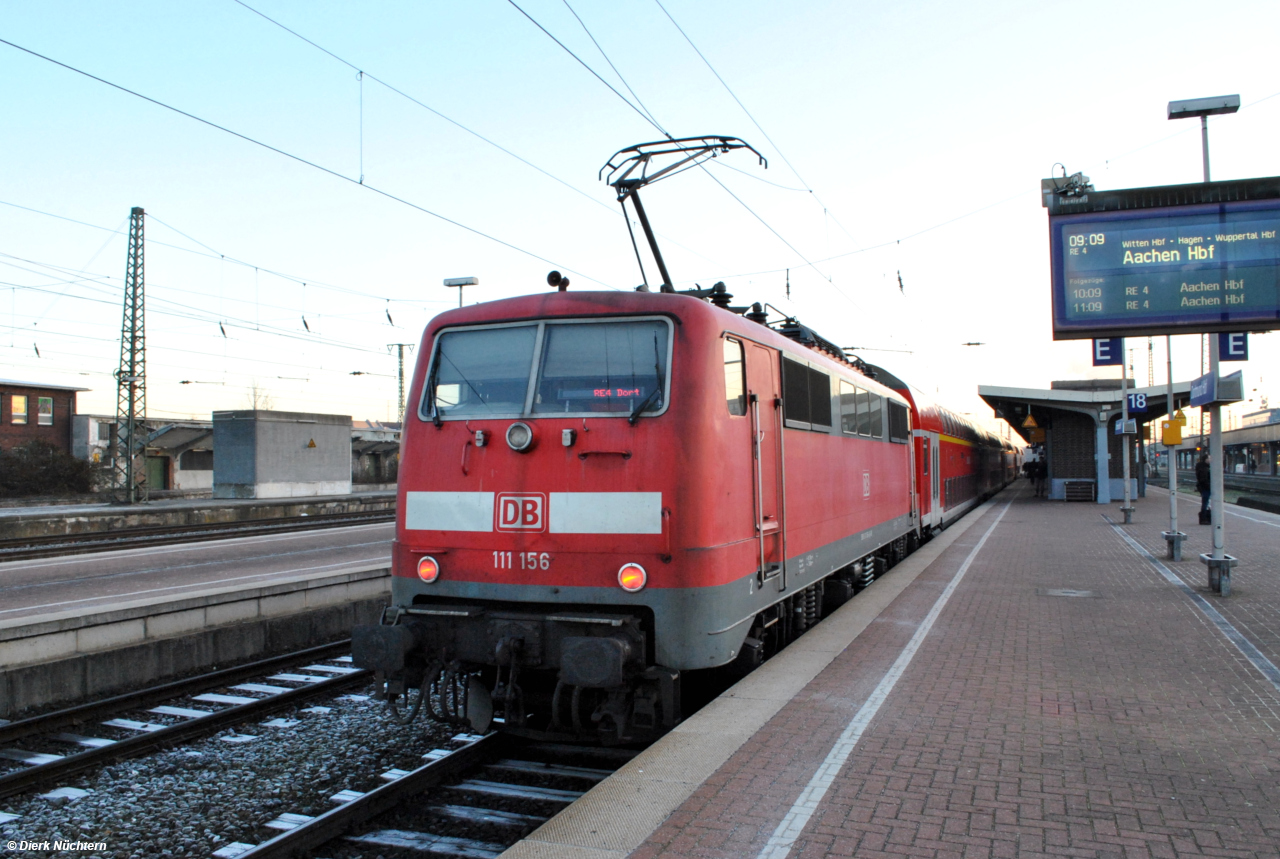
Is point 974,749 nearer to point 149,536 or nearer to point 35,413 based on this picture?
point 149,536

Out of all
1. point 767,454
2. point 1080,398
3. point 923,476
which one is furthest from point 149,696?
point 1080,398

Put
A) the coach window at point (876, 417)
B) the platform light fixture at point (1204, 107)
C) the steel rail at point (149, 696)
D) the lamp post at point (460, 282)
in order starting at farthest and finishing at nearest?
the lamp post at point (460, 282)
the coach window at point (876, 417)
the platform light fixture at point (1204, 107)
the steel rail at point (149, 696)

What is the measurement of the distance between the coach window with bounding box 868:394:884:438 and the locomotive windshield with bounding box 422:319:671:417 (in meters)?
6.02

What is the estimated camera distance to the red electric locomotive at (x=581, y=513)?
5.45 meters

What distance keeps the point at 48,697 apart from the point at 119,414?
22.6 meters

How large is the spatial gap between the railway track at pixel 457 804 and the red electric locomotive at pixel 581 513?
0.31m

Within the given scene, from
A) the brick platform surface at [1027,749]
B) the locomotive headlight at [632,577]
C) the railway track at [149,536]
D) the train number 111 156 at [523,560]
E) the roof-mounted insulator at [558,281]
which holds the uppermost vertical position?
the roof-mounted insulator at [558,281]

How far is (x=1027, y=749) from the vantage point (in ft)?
16.8

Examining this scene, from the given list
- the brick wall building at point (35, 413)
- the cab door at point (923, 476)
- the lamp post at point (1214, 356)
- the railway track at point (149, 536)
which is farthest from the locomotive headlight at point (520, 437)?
the brick wall building at point (35, 413)

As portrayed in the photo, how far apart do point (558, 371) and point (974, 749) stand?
3445 mm

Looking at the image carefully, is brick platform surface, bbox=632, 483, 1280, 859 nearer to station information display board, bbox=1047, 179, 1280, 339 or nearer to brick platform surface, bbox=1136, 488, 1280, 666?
brick platform surface, bbox=1136, 488, 1280, 666

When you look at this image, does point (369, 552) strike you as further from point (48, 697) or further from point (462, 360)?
point (462, 360)

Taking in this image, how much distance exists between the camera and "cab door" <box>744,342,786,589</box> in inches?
251

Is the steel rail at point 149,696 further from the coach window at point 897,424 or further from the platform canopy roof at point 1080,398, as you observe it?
the platform canopy roof at point 1080,398
